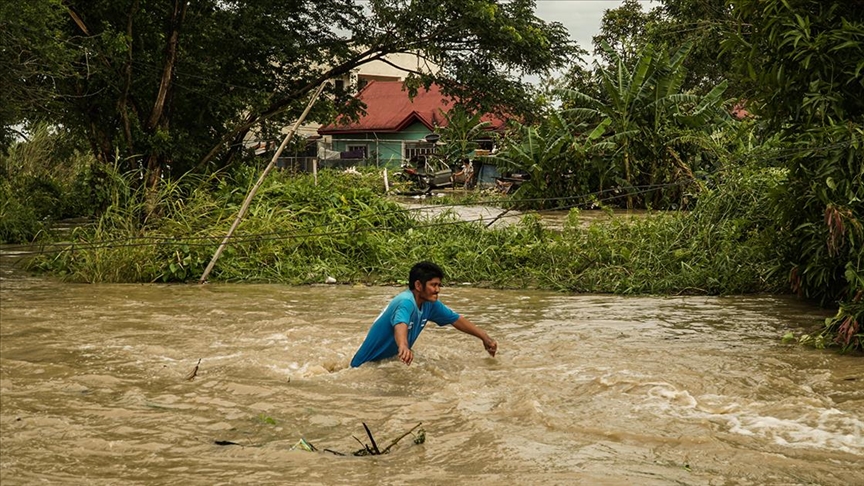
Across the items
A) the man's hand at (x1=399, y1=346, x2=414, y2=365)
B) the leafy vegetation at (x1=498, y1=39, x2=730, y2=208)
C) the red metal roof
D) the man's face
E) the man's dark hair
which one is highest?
the red metal roof

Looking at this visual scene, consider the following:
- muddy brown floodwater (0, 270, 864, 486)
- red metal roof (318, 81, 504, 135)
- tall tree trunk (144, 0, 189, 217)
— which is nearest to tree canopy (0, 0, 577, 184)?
tall tree trunk (144, 0, 189, 217)

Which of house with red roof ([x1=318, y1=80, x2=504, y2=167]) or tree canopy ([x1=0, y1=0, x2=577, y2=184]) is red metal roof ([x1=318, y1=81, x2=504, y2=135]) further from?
tree canopy ([x1=0, y1=0, x2=577, y2=184])

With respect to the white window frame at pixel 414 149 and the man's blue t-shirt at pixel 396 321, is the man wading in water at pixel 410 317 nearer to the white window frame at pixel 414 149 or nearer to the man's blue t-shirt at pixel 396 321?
the man's blue t-shirt at pixel 396 321

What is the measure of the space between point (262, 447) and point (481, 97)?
12.7 meters

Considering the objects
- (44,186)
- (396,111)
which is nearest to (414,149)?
(396,111)

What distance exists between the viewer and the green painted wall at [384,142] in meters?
39.0

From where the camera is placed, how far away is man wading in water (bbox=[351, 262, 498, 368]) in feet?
23.7

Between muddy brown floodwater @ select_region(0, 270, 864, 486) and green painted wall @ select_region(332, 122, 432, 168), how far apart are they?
2788cm

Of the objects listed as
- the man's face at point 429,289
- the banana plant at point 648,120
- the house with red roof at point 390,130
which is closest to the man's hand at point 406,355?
the man's face at point 429,289

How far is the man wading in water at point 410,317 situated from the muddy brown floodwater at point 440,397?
0.50ft

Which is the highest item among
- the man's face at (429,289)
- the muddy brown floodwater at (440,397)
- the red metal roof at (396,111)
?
the red metal roof at (396,111)

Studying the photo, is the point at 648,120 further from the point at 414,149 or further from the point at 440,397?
the point at 414,149

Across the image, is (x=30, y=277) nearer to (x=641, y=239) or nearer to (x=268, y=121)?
(x=268, y=121)

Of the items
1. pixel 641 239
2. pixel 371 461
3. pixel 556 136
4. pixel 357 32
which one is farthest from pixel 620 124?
pixel 371 461
